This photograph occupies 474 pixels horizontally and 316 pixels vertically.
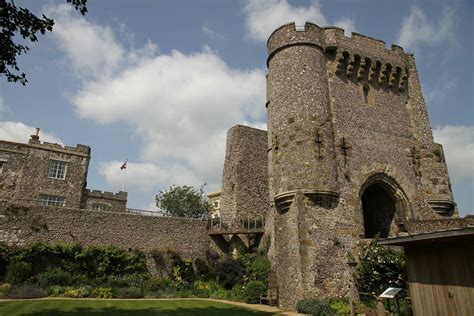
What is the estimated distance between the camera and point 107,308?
12492 millimetres

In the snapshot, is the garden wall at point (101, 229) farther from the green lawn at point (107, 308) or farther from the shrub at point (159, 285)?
the green lawn at point (107, 308)

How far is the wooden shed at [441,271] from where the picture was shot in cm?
693

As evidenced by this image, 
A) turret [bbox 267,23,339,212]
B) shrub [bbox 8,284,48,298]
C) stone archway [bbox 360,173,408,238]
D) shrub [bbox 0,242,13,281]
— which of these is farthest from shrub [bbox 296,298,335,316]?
shrub [bbox 0,242,13,281]

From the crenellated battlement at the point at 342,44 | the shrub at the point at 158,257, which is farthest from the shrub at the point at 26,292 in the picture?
the crenellated battlement at the point at 342,44

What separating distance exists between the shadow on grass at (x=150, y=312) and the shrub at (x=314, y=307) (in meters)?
1.49

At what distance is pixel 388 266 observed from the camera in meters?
13.6

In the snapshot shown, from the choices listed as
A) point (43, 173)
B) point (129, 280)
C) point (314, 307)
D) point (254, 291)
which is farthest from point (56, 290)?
point (43, 173)

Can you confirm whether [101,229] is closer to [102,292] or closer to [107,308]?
[102,292]

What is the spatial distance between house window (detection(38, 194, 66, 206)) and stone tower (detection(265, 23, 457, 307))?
17.6 metres

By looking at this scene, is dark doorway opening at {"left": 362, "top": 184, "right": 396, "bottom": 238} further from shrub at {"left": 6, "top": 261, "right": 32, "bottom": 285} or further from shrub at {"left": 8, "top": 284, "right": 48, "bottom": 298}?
shrub at {"left": 6, "top": 261, "right": 32, "bottom": 285}

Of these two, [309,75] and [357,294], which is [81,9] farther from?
[357,294]

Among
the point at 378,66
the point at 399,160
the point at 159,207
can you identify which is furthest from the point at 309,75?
the point at 159,207

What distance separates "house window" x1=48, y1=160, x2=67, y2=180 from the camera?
85.8ft

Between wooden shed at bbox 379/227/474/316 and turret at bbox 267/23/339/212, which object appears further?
turret at bbox 267/23/339/212
